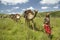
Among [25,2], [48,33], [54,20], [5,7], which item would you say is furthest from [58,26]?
[5,7]

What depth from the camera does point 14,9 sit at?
407 cm

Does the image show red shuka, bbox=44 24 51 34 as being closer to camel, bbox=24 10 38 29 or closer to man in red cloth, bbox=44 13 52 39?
man in red cloth, bbox=44 13 52 39

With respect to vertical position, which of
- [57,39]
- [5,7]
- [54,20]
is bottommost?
[57,39]

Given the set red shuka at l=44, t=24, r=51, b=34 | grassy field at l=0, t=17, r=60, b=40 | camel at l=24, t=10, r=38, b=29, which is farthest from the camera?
camel at l=24, t=10, r=38, b=29

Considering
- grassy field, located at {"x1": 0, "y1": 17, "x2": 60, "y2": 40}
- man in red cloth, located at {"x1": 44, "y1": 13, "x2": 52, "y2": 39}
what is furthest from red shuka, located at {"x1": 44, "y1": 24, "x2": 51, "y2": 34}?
grassy field, located at {"x1": 0, "y1": 17, "x2": 60, "y2": 40}

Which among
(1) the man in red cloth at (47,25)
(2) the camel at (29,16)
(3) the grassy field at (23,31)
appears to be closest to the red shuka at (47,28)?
(1) the man in red cloth at (47,25)

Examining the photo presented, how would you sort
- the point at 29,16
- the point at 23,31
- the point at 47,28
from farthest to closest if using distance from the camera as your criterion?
1. the point at 29,16
2. the point at 47,28
3. the point at 23,31

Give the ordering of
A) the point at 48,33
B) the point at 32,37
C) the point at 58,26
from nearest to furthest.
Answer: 1. the point at 32,37
2. the point at 48,33
3. the point at 58,26

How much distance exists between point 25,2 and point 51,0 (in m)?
0.52

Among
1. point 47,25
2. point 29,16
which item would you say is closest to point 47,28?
point 47,25

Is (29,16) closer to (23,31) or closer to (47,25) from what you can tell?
(47,25)

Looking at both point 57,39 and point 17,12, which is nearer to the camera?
point 57,39

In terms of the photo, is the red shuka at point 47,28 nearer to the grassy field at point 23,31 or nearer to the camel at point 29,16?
the grassy field at point 23,31

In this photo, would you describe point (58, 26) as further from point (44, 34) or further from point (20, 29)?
point (20, 29)
